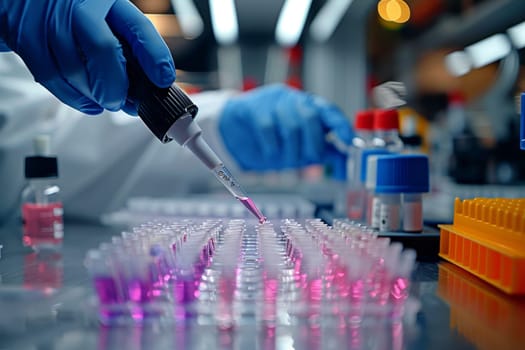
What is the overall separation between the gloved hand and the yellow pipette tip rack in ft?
3.20

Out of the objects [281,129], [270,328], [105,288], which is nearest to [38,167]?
[105,288]

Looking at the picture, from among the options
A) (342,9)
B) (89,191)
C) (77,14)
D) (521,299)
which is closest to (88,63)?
(77,14)

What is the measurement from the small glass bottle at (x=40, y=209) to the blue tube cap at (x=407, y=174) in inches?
25.9

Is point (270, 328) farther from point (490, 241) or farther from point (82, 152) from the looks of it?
point (82, 152)

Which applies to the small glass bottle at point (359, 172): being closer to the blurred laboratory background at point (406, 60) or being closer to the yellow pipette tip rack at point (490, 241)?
the blurred laboratory background at point (406, 60)

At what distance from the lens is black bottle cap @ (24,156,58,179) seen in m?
1.07

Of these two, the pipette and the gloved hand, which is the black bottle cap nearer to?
the pipette

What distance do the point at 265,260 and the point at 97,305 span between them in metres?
0.20

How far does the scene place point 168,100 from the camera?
0.81 m

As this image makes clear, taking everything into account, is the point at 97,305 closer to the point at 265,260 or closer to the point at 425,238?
the point at 265,260

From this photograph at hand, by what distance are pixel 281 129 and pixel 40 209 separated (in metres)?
1.00

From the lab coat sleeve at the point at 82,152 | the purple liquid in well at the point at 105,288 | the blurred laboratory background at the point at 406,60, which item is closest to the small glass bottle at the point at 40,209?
the lab coat sleeve at the point at 82,152

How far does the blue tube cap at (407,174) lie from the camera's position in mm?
879

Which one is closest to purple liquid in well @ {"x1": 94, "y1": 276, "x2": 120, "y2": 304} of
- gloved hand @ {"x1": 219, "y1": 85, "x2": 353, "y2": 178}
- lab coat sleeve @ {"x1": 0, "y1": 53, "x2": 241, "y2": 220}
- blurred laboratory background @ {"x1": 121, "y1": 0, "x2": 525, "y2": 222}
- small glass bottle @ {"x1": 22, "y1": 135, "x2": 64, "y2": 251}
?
small glass bottle @ {"x1": 22, "y1": 135, "x2": 64, "y2": 251}
